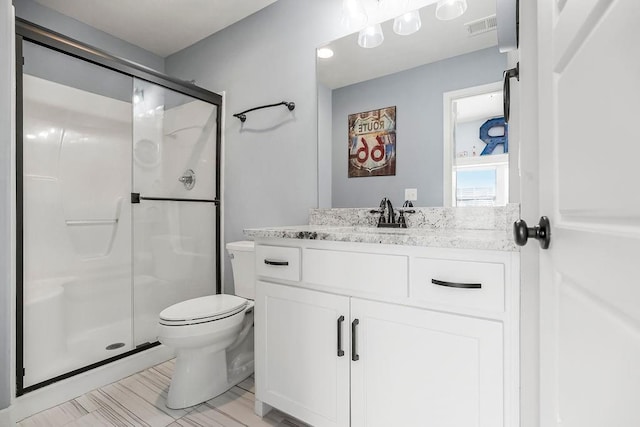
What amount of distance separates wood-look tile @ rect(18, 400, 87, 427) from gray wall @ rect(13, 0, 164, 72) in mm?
2426

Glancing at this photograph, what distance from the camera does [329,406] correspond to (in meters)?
1.27

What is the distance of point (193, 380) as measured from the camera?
1.65m

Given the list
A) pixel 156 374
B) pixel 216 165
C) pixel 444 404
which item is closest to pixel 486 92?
pixel 444 404

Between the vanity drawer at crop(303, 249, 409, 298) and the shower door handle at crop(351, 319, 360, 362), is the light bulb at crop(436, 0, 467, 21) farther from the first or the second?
the shower door handle at crop(351, 319, 360, 362)

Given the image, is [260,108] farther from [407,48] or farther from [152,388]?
[152,388]

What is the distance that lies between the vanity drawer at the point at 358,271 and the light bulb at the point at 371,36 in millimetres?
1239

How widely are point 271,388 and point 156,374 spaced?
38.3 inches

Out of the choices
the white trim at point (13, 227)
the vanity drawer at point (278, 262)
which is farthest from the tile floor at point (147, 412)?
the vanity drawer at point (278, 262)

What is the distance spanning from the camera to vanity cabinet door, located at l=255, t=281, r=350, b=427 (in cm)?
124

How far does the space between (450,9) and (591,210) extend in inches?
59.6

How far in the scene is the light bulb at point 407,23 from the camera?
1645 millimetres

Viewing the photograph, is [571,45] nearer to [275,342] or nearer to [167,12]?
[275,342]

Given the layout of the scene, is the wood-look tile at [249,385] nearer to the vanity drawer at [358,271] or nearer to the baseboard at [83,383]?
the baseboard at [83,383]

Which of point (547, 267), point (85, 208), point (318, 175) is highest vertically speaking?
point (318, 175)
